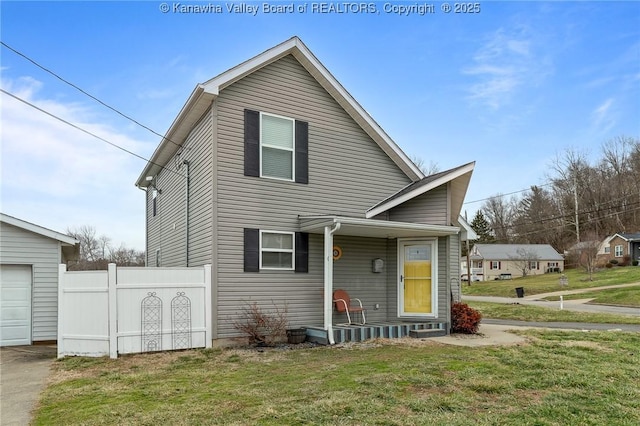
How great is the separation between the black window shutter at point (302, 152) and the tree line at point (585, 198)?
44.4 m

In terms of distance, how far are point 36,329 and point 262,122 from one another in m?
7.77

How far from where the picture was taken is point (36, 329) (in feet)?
38.6

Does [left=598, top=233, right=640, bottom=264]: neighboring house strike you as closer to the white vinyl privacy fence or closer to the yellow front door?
the yellow front door

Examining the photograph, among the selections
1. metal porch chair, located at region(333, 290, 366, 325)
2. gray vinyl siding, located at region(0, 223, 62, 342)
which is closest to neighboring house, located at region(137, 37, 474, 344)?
metal porch chair, located at region(333, 290, 366, 325)

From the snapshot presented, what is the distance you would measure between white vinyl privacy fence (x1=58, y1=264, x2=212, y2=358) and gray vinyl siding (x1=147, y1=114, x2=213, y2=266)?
1.13 meters

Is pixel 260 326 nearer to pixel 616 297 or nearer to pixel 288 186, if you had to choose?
pixel 288 186

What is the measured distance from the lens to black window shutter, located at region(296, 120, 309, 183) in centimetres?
1107

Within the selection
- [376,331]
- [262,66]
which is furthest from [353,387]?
[262,66]

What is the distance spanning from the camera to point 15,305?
38.3 feet

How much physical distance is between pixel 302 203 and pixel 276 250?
4.29 ft

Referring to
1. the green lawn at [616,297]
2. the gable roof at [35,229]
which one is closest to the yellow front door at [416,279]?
the gable roof at [35,229]

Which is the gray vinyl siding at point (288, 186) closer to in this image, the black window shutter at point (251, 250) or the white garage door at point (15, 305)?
the black window shutter at point (251, 250)

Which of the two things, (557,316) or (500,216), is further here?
(500,216)

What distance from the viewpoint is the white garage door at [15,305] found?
11.5 m
